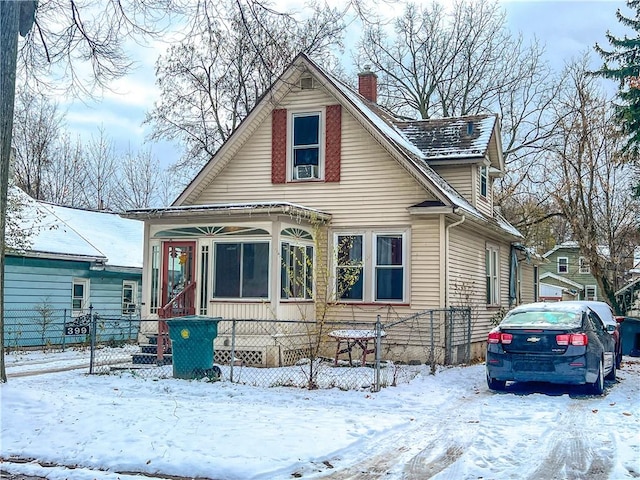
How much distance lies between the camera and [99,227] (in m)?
26.7

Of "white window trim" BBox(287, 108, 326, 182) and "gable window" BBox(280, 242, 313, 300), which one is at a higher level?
"white window trim" BBox(287, 108, 326, 182)

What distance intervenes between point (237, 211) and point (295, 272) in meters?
2.21

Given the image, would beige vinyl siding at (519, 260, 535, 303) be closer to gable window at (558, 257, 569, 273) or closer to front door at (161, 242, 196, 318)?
front door at (161, 242, 196, 318)

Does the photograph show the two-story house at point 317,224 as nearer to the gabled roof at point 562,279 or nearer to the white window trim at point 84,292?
the white window trim at point 84,292

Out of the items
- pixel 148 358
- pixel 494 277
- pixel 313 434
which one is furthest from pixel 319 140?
pixel 313 434

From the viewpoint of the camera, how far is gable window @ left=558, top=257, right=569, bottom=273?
60.9 meters

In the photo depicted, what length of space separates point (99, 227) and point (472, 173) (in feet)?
48.9

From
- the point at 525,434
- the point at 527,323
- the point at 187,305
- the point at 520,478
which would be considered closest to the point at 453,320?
the point at 527,323

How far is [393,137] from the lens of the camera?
17984 mm

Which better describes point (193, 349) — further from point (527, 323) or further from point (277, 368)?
point (527, 323)

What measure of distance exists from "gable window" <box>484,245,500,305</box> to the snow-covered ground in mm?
9220

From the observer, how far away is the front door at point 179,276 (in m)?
16.6

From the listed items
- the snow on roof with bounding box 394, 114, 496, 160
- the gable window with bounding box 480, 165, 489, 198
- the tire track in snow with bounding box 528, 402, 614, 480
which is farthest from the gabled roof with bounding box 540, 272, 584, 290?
the tire track in snow with bounding box 528, 402, 614, 480

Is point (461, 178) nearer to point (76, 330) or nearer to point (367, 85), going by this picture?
point (367, 85)
